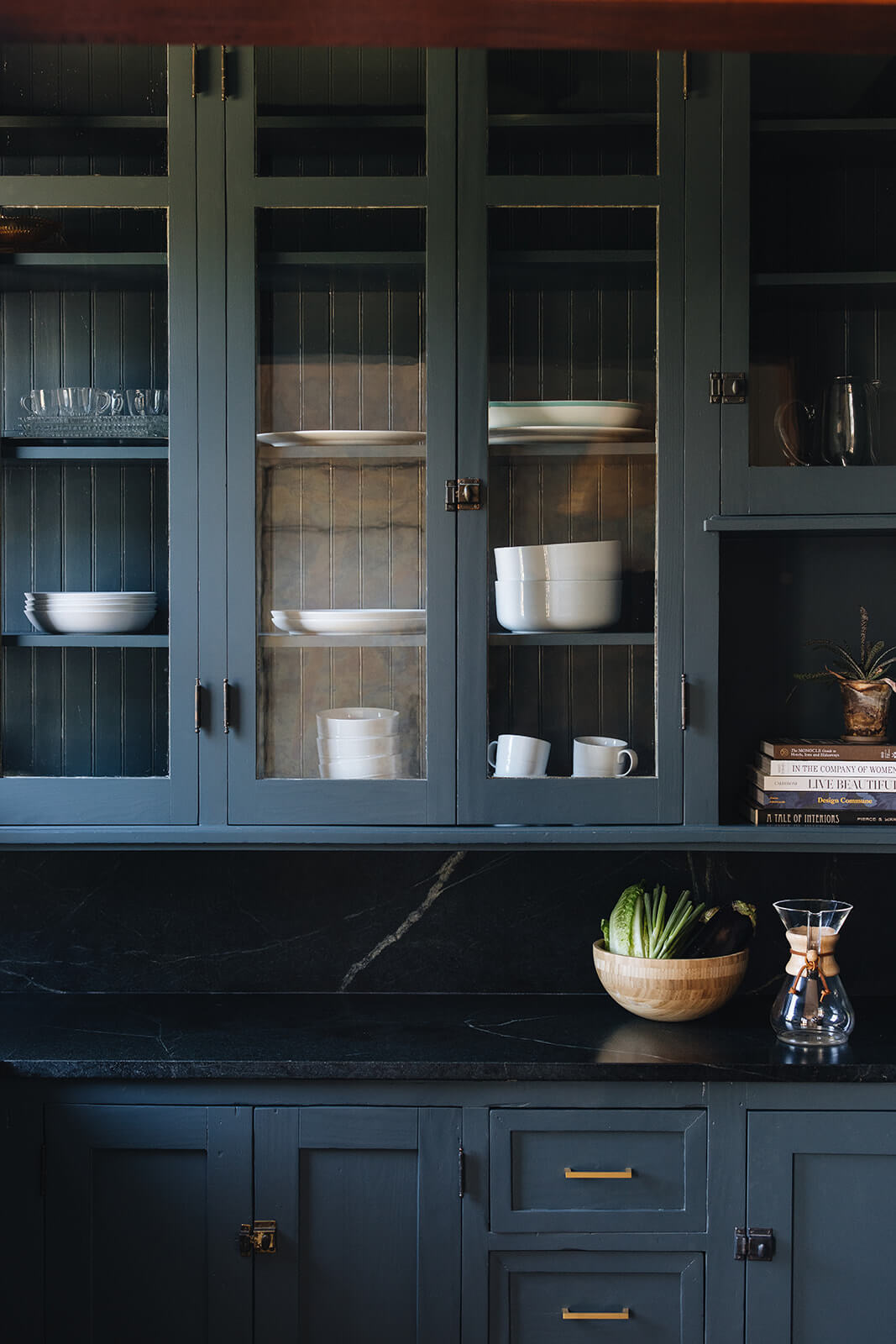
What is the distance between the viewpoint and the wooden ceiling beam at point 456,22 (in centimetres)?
83

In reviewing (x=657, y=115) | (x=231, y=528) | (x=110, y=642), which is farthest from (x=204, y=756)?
(x=657, y=115)

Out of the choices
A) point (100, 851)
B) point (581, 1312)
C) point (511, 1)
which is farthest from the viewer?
point (100, 851)

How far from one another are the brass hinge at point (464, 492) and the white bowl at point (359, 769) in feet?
1.48

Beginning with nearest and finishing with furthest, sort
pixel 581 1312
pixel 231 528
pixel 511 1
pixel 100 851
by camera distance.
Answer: pixel 511 1, pixel 581 1312, pixel 231 528, pixel 100 851

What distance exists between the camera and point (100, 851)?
7.77 feet

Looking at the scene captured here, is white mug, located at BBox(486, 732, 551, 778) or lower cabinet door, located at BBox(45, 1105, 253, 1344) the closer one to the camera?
lower cabinet door, located at BBox(45, 1105, 253, 1344)

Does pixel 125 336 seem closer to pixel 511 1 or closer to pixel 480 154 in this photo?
pixel 480 154

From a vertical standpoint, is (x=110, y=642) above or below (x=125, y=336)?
below

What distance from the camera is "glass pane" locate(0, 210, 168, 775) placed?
204 centimetres

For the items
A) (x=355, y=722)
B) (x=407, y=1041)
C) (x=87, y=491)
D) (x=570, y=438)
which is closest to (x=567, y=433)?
(x=570, y=438)

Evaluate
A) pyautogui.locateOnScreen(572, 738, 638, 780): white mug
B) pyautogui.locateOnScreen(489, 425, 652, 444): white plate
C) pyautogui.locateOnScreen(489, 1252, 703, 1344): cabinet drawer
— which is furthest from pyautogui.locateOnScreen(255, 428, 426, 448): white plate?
pyautogui.locateOnScreen(489, 1252, 703, 1344): cabinet drawer

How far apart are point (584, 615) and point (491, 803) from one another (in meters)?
0.36

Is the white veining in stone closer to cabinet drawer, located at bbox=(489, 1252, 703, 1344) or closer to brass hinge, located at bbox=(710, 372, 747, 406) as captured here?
cabinet drawer, located at bbox=(489, 1252, 703, 1344)

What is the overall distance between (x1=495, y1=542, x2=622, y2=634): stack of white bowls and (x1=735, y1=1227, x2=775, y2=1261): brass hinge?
1.00 metres
